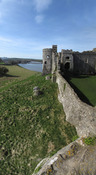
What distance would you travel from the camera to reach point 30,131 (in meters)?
16.5

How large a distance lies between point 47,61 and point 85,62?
1084cm

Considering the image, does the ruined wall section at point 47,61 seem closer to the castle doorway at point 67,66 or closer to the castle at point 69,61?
the castle at point 69,61

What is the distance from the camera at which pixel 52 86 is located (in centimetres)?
2434

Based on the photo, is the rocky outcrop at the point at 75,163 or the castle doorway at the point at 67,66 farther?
the castle doorway at the point at 67,66

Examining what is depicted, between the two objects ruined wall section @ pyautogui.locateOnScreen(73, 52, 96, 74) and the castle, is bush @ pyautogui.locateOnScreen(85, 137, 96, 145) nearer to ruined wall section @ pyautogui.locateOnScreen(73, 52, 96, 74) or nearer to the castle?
the castle

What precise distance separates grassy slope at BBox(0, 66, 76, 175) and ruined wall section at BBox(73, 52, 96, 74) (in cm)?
1106

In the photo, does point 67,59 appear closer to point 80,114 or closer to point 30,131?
point 80,114

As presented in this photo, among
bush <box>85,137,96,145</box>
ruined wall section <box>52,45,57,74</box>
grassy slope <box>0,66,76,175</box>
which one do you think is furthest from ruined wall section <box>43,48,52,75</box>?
bush <box>85,137,96,145</box>

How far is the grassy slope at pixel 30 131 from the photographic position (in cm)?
1352

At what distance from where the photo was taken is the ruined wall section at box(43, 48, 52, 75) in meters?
28.1

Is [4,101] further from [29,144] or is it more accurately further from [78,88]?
[78,88]

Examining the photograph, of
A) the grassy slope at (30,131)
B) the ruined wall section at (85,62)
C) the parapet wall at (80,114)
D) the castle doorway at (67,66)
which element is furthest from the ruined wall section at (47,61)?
the parapet wall at (80,114)

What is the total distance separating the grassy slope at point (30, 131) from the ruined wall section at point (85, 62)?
1106cm

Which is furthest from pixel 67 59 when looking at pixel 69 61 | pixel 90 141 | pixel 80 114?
pixel 90 141
